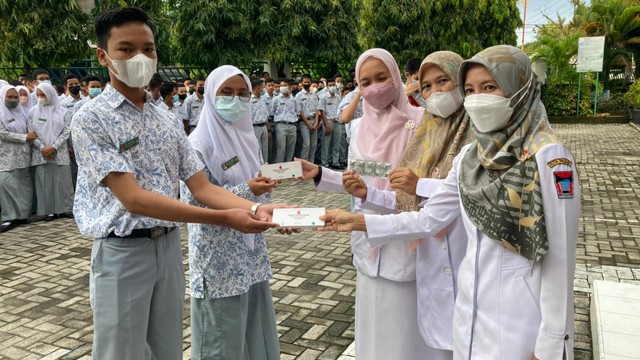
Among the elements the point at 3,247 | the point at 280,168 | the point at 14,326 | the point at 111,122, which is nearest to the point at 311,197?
the point at 3,247

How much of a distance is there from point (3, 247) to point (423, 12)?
10452 mm

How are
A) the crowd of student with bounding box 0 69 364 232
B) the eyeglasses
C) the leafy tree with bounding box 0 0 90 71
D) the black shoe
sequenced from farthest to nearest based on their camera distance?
the leafy tree with bounding box 0 0 90 71 < the crowd of student with bounding box 0 69 364 232 < the black shoe < the eyeglasses

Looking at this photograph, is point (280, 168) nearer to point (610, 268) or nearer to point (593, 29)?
point (610, 268)

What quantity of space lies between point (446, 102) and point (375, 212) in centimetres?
64

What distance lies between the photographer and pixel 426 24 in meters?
13.0

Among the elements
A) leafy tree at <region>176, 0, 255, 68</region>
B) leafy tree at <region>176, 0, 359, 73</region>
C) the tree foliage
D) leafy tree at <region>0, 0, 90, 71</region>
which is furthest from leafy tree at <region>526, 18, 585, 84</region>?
leafy tree at <region>0, 0, 90, 71</region>

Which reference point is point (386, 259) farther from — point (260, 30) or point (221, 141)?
point (260, 30)

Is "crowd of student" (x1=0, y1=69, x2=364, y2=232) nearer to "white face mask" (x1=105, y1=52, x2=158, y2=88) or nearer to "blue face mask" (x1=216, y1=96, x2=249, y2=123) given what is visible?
"blue face mask" (x1=216, y1=96, x2=249, y2=123)

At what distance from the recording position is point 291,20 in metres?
15.0

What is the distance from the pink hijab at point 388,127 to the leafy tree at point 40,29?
10.3 metres

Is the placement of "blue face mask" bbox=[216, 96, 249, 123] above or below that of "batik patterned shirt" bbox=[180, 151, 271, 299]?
above

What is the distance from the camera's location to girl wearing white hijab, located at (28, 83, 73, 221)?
286 inches

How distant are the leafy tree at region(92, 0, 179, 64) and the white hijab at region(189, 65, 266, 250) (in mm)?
8824

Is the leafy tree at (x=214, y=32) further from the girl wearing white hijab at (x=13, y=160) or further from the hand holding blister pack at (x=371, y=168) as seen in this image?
the hand holding blister pack at (x=371, y=168)
